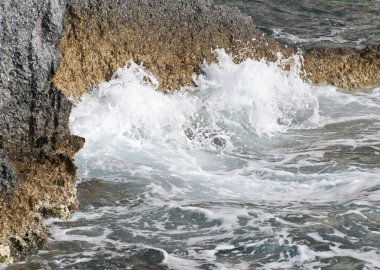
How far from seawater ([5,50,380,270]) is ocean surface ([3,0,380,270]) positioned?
0.02m

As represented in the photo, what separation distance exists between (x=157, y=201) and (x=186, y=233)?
0.88 m

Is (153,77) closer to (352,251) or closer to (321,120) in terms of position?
(321,120)

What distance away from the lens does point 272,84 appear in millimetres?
12031

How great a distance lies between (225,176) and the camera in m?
8.25

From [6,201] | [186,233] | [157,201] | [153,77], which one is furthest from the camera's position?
→ [153,77]

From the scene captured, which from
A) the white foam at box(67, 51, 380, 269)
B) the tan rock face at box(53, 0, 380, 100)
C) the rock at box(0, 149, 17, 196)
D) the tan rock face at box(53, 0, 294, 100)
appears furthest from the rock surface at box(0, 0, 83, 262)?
the tan rock face at box(53, 0, 294, 100)

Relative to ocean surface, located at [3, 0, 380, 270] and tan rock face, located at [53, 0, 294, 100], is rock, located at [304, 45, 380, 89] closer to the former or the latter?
ocean surface, located at [3, 0, 380, 270]

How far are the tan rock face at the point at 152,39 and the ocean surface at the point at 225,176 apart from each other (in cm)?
20

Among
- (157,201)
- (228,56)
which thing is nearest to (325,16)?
(228,56)

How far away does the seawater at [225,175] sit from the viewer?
5.95 m

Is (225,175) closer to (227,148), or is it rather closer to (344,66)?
(227,148)

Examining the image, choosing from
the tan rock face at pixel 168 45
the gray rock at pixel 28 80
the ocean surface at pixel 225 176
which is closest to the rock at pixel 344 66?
the tan rock face at pixel 168 45

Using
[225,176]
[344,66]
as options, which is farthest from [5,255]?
[344,66]

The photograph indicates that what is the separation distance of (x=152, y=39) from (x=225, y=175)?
339 cm
